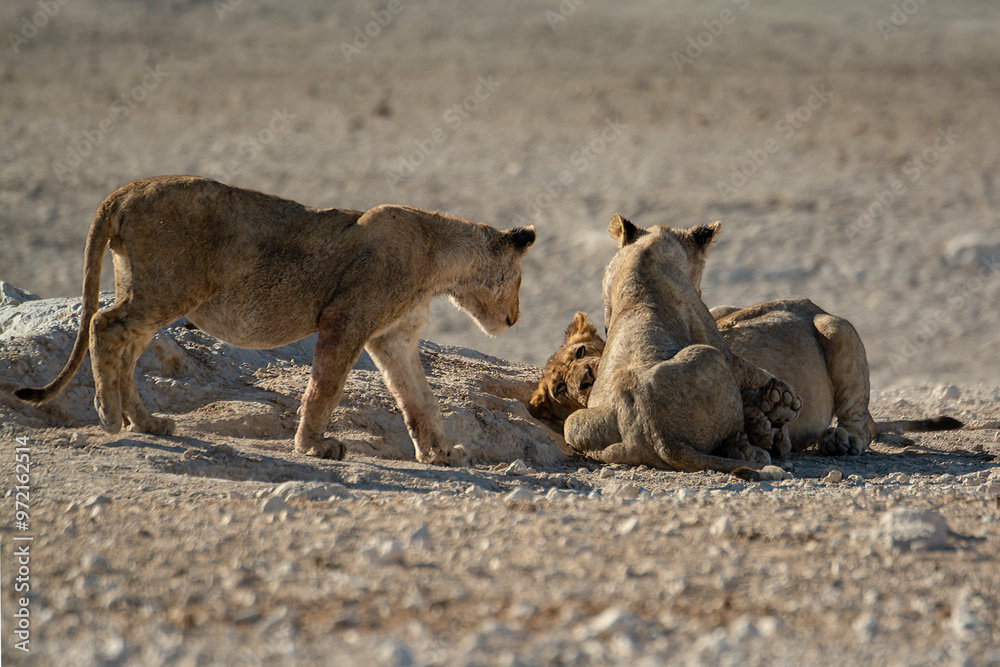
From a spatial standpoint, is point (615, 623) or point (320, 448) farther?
point (320, 448)

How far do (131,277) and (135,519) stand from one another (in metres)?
2.28

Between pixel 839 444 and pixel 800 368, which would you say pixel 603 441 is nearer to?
pixel 800 368

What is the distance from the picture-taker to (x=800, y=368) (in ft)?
28.0

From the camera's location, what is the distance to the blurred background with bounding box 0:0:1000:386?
808 inches

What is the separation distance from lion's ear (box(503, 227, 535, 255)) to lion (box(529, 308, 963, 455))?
140 cm

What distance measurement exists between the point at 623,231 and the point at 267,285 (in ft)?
10.7

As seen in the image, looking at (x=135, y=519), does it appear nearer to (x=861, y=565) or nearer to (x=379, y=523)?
(x=379, y=523)
